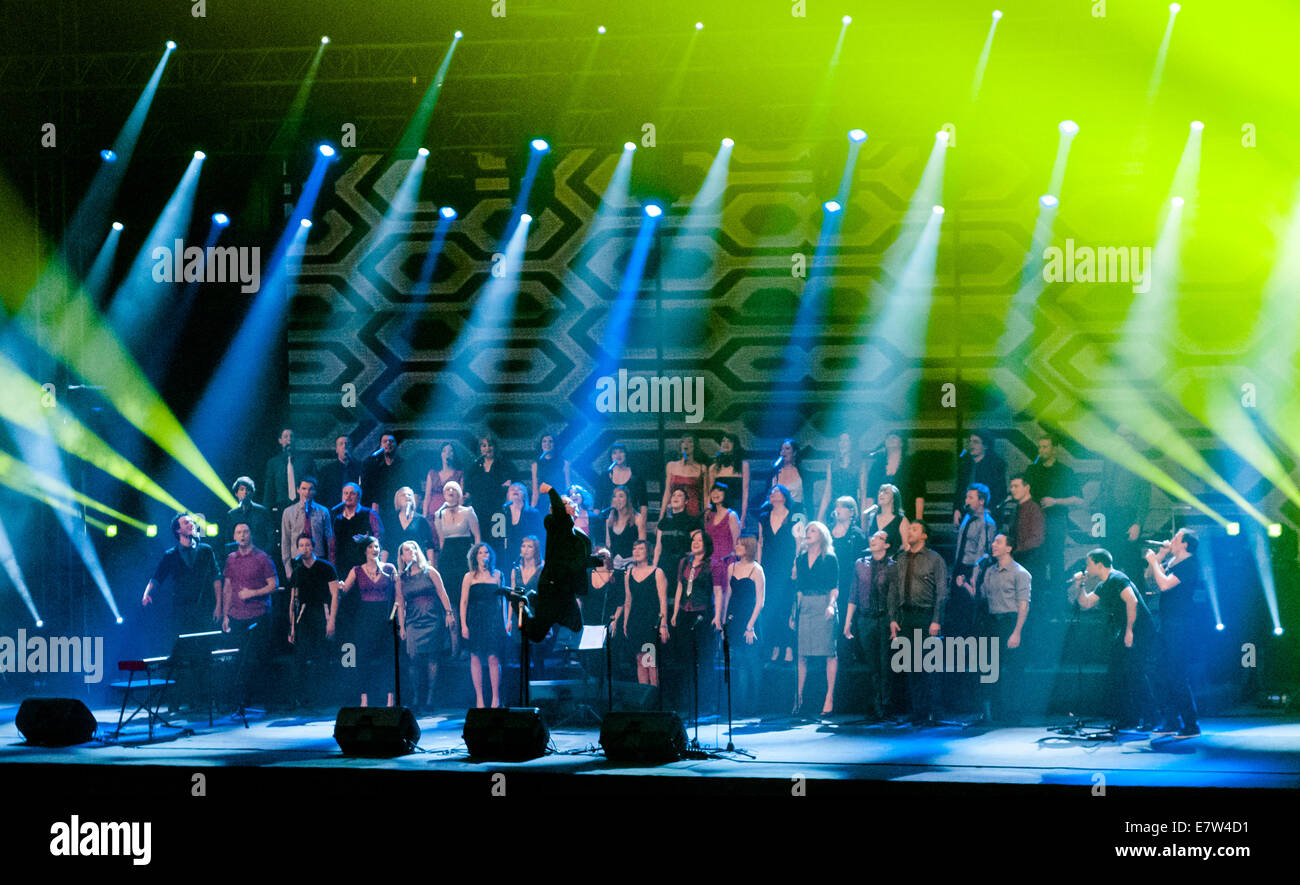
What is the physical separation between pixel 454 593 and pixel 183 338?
12.7ft

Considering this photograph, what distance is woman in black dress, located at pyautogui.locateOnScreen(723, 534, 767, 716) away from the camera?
9734mm

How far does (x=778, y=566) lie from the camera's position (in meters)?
10.2

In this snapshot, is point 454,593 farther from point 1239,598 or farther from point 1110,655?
point 1239,598

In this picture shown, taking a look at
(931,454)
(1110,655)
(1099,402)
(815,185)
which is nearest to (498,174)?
(815,185)

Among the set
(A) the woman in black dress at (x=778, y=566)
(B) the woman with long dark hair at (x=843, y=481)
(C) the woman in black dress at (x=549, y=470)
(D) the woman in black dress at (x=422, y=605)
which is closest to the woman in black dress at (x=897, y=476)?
(B) the woman with long dark hair at (x=843, y=481)

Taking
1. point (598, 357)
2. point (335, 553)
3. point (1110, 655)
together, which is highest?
point (598, 357)

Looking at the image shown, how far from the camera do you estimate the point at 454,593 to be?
1020cm

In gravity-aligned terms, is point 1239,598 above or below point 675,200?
below

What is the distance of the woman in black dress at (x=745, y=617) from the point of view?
973 cm

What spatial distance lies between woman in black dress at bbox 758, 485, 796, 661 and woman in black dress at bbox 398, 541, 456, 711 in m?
2.41

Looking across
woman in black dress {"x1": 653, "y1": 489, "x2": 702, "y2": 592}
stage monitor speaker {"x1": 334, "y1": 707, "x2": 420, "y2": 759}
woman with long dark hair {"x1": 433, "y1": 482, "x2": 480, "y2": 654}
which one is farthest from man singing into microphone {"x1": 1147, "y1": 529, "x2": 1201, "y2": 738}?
woman with long dark hair {"x1": 433, "y1": 482, "x2": 480, "y2": 654}

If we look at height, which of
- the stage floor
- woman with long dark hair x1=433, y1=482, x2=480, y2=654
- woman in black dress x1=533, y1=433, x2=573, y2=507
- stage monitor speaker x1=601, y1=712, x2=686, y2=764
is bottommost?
the stage floor

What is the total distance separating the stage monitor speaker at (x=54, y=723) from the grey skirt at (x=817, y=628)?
492 centimetres

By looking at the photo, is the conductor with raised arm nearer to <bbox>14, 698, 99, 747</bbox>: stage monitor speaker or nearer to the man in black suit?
<bbox>14, 698, 99, 747</bbox>: stage monitor speaker
